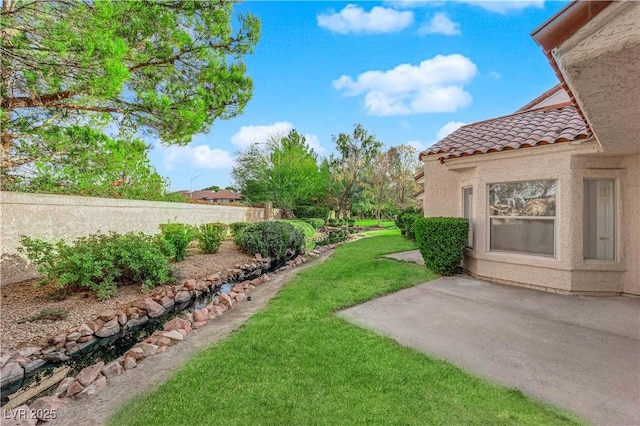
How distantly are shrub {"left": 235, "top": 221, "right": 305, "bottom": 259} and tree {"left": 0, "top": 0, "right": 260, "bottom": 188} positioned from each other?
4.77m

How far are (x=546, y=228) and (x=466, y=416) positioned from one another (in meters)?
5.86

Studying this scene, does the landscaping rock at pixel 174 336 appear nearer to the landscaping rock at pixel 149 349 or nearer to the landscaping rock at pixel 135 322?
the landscaping rock at pixel 149 349

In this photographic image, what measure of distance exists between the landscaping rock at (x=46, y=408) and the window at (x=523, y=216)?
8.79 metres

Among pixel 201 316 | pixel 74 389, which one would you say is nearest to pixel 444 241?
pixel 201 316

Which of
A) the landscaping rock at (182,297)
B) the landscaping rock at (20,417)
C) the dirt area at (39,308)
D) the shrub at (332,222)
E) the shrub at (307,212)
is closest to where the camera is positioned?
the landscaping rock at (20,417)

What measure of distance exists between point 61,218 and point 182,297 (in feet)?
16.4

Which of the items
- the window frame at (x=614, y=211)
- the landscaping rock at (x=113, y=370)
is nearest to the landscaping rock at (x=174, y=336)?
the landscaping rock at (x=113, y=370)

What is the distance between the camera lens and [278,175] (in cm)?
2869

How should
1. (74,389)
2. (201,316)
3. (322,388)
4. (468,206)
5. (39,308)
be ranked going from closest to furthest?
(322,388) → (74,389) → (201,316) → (39,308) → (468,206)

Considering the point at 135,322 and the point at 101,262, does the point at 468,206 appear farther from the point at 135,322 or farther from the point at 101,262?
the point at 101,262

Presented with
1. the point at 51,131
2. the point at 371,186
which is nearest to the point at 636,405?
the point at 51,131

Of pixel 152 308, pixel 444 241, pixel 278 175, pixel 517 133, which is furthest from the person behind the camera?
pixel 278 175

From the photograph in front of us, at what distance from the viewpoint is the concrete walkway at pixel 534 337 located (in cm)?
308

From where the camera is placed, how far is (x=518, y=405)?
2.86 metres
